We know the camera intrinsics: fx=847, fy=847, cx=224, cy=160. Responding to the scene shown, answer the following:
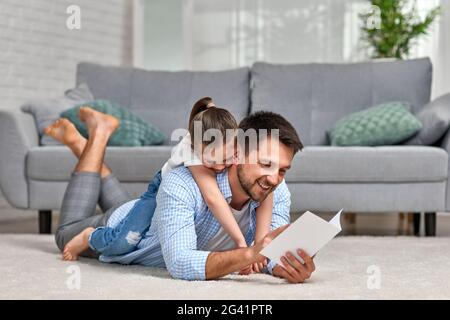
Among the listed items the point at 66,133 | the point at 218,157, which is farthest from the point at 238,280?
the point at 66,133

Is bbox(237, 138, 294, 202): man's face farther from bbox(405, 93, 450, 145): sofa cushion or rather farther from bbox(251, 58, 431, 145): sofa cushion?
bbox(251, 58, 431, 145): sofa cushion

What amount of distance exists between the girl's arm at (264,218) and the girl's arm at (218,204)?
74mm

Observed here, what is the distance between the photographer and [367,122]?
436 centimetres

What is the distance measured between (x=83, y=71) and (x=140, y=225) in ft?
8.28

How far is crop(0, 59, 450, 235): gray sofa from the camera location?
162 inches

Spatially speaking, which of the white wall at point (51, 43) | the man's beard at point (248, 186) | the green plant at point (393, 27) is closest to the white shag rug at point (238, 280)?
the man's beard at point (248, 186)

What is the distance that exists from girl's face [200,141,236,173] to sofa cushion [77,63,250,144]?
91.8 inches

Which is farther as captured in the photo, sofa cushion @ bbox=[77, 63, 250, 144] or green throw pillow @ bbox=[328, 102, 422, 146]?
sofa cushion @ bbox=[77, 63, 250, 144]

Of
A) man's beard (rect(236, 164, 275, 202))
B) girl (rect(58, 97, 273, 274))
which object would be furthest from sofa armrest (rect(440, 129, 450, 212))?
man's beard (rect(236, 164, 275, 202))

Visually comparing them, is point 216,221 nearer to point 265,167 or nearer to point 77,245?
point 265,167

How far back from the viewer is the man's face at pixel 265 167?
2.29 m

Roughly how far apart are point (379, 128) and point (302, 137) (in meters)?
0.57

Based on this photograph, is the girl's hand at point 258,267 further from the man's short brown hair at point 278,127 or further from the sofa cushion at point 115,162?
the sofa cushion at point 115,162
